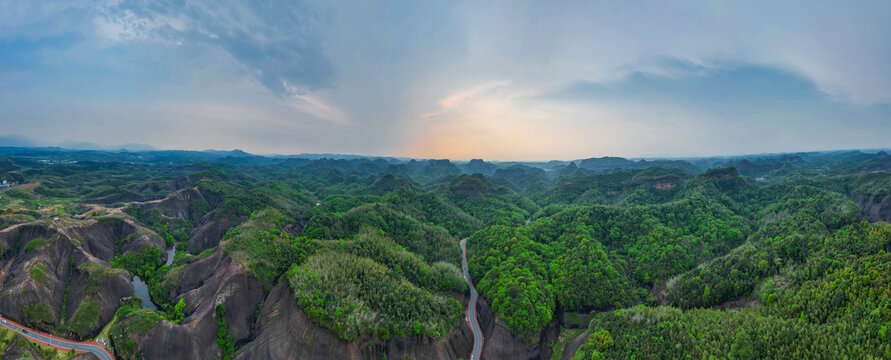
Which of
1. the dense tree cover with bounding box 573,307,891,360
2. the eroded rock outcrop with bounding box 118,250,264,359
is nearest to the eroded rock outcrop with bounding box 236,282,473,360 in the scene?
the eroded rock outcrop with bounding box 118,250,264,359

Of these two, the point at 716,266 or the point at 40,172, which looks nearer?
the point at 716,266

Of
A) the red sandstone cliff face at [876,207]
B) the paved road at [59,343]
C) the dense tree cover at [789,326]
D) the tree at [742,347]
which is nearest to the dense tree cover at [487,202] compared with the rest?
the dense tree cover at [789,326]

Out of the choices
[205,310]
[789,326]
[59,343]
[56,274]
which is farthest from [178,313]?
[789,326]

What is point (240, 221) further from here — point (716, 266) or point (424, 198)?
point (716, 266)

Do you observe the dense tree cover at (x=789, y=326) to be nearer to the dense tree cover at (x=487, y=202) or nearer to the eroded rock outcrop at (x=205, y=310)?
the eroded rock outcrop at (x=205, y=310)

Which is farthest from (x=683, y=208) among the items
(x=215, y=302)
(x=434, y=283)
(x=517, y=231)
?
(x=215, y=302)
